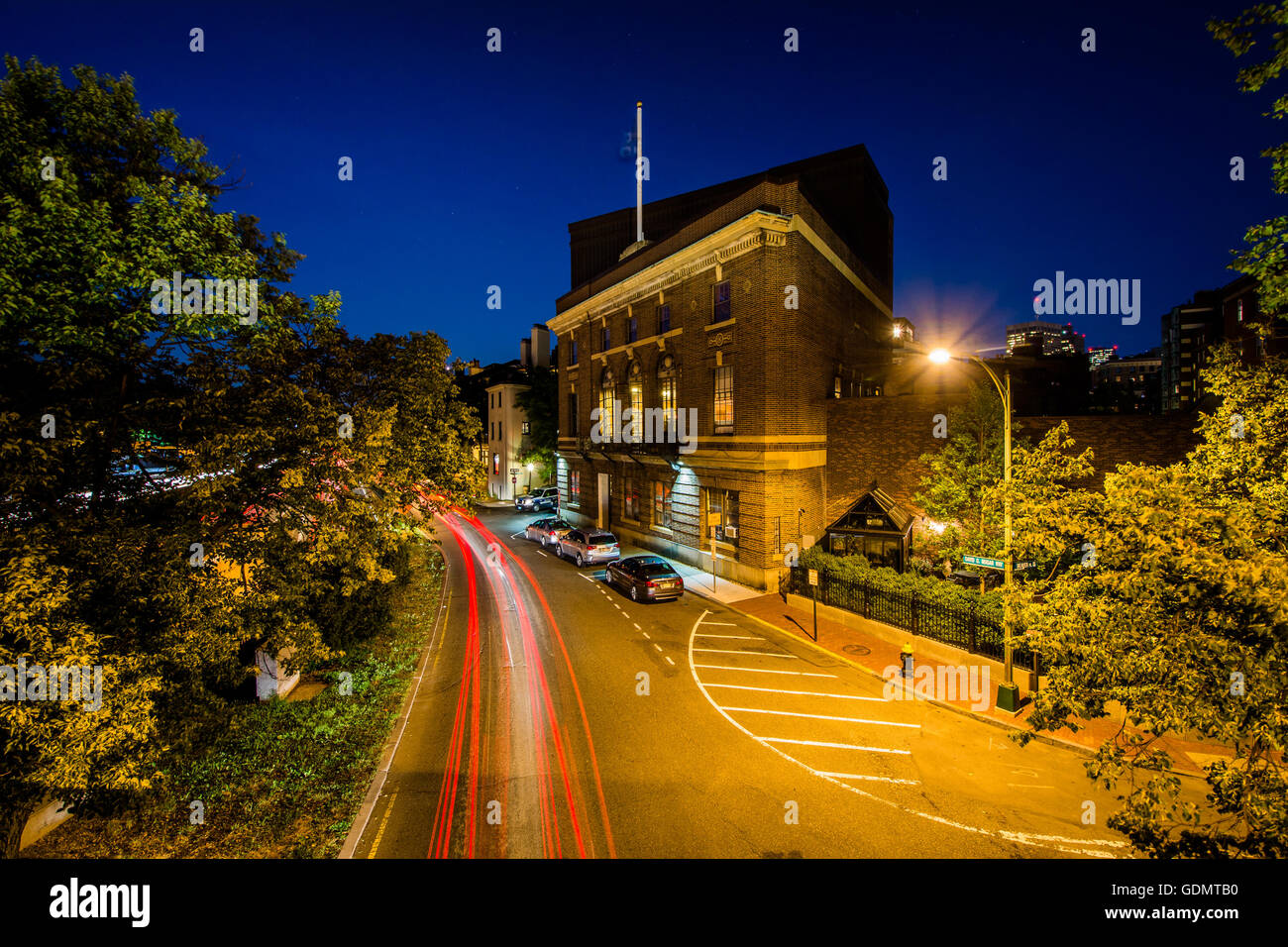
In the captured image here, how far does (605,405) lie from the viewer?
108ft

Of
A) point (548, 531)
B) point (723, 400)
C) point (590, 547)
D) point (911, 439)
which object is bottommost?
point (590, 547)

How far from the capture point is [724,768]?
10.0 metres

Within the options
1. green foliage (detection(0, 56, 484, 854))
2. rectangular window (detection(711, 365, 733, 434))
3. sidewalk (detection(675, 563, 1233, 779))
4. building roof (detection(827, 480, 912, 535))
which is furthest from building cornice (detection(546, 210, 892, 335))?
green foliage (detection(0, 56, 484, 854))

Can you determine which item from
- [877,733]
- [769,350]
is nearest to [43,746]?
[877,733]

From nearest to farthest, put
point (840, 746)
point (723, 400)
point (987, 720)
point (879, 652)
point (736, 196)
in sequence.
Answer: point (840, 746), point (987, 720), point (879, 652), point (736, 196), point (723, 400)

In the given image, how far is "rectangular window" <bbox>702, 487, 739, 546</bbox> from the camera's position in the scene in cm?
2338

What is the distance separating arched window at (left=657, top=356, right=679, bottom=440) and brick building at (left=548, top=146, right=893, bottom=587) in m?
0.09

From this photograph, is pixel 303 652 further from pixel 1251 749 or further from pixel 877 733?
pixel 1251 749

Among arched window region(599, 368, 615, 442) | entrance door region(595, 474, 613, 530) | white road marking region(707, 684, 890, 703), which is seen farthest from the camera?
entrance door region(595, 474, 613, 530)

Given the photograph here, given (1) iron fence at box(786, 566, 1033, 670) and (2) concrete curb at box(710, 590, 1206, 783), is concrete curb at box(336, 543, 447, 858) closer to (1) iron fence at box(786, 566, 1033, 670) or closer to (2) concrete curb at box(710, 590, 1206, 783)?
(2) concrete curb at box(710, 590, 1206, 783)

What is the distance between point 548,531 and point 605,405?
27.4ft

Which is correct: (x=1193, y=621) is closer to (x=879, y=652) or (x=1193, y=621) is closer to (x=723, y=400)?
(x=879, y=652)

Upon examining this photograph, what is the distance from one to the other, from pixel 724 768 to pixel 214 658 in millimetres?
8849

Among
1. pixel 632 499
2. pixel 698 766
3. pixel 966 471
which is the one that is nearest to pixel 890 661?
pixel 966 471
